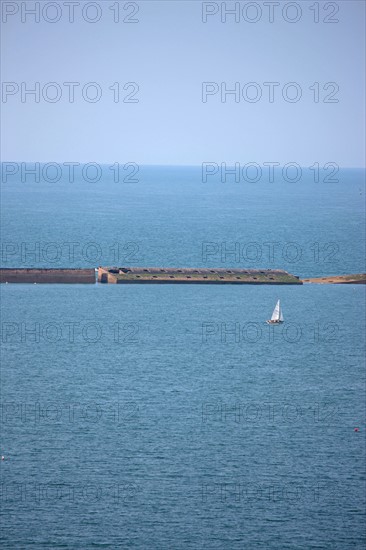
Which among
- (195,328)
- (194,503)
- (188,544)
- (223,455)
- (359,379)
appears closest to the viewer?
(188,544)

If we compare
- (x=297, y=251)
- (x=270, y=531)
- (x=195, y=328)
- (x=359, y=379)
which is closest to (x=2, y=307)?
(x=195, y=328)

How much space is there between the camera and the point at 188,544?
60.5m

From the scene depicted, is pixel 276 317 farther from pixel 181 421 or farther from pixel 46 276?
pixel 181 421

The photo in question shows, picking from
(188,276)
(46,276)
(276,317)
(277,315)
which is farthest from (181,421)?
(46,276)

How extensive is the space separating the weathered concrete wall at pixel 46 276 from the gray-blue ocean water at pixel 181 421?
697 cm

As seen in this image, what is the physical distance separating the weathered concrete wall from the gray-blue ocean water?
6975mm

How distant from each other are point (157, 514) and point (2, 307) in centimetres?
6281

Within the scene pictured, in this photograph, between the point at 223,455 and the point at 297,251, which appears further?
the point at 297,251

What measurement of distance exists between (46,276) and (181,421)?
66.3 meters

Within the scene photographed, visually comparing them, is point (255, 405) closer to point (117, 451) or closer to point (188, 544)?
point (117, 451)

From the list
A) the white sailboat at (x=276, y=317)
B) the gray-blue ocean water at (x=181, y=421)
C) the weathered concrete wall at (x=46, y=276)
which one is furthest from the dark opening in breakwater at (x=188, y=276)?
the white sailboat at (x=276, y=317)

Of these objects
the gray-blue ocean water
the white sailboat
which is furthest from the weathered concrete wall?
the white sailboat

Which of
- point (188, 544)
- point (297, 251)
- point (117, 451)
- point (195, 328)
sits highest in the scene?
point (297, 251)

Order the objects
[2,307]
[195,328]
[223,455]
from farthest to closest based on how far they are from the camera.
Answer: [2,307], [195,328], [223,455]
